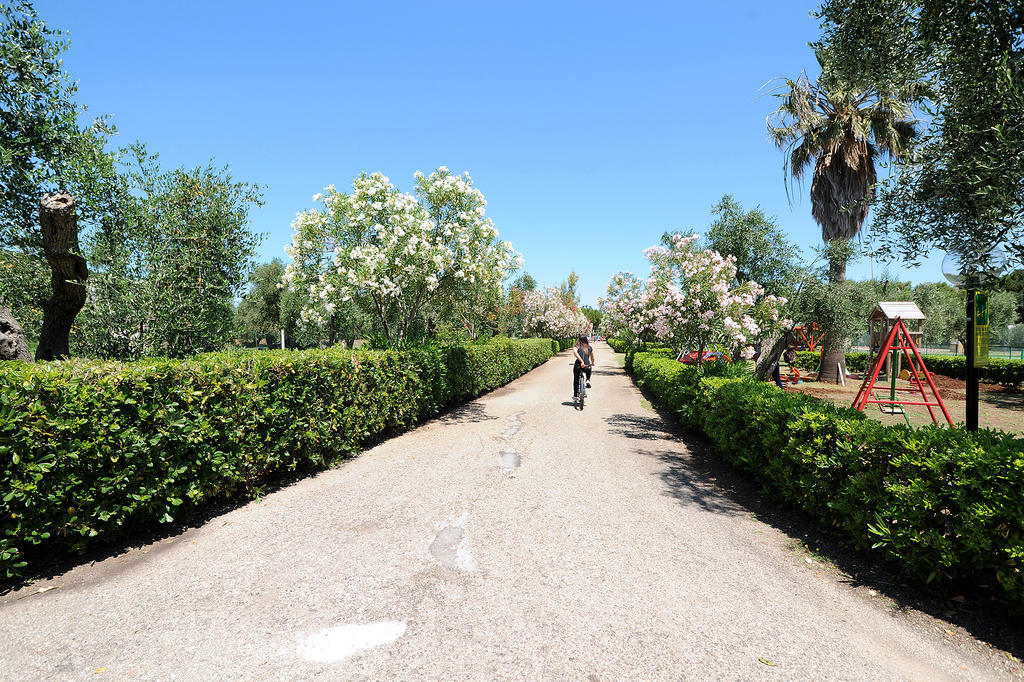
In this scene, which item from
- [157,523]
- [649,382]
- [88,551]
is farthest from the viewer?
[649,382]

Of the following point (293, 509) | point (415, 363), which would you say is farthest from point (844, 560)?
point (415, 363)

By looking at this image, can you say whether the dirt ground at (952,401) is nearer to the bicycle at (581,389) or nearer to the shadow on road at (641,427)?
the shadow on road at (641,427)

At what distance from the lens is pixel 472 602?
327cm

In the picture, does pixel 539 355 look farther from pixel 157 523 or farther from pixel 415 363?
pixel 157 523

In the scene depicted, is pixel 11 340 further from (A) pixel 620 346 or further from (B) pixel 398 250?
(A) pixel 620 346

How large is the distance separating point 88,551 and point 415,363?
592cm

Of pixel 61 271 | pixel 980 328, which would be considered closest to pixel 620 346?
pixel 980 328

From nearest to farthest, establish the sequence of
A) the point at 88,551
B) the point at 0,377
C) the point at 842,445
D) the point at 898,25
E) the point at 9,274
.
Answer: the point at 0,377
the point at 88,551
the point at 842,445
the point at 898,25
the point at 9,274

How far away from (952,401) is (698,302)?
13436 mm

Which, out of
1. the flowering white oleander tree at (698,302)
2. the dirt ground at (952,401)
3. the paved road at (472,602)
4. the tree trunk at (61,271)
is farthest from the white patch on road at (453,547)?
the dirt ground at (952,401)

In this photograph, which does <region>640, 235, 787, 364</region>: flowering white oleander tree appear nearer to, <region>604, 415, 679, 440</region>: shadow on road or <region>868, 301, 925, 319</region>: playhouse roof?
<region>604, 415, 679, 440</region>: shadow on road

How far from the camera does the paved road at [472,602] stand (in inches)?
105

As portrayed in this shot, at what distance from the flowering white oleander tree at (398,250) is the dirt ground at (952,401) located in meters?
8.90

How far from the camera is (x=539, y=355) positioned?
29.2m
